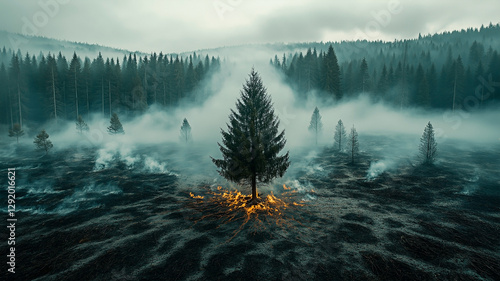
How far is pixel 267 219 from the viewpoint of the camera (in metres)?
20.5

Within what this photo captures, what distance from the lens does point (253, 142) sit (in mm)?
20969

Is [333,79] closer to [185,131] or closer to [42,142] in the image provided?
[185,131]

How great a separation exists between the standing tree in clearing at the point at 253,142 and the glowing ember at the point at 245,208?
10.3 ft

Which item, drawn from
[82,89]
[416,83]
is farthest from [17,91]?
[416,83]

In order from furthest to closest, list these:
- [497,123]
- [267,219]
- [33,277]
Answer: [497,123]
[267,219]
[33,277]

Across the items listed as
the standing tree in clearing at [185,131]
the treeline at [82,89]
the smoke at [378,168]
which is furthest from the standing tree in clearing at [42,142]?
the smoke at [378,168]

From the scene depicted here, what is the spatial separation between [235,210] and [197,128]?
197 ft

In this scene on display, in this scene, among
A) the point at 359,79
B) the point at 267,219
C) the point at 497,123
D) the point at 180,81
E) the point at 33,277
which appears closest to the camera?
the point at 33,277

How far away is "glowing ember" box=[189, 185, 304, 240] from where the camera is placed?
66.3ft

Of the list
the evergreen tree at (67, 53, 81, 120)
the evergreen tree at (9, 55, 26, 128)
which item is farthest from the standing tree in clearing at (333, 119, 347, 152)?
the evergreen tree at (9, 55, 26, 128)

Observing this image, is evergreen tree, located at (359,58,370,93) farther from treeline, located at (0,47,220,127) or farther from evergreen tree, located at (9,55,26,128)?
evergreen tree, located at (9,55,26,128)

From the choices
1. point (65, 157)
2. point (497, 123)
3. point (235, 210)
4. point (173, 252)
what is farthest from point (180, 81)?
point (497, 123)

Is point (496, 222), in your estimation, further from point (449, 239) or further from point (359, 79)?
point (359, 79)

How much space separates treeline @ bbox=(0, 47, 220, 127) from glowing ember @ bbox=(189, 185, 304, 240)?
65.9 meters
